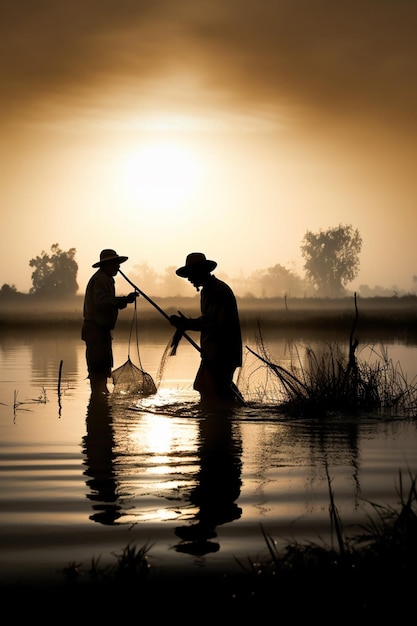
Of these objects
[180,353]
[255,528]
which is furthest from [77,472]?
[180,353]

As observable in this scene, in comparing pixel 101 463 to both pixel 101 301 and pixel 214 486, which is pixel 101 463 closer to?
pixel 214 486

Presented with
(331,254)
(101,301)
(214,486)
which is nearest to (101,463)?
(214,486)

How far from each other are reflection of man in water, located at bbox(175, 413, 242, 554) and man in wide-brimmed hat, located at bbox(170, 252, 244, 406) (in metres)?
0.70

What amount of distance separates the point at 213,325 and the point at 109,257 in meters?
3.44

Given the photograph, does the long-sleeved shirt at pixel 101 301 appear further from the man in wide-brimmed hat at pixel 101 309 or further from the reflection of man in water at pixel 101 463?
the reflection of man in water at pixel 101 463

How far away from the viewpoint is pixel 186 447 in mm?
10250

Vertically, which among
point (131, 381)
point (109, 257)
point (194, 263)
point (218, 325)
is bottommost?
point (131, 381)

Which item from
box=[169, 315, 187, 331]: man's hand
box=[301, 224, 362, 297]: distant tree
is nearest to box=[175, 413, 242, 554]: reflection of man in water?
box=[169, 315, 187, 331]: man's hand

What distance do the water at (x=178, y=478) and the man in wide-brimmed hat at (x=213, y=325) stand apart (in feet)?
1.84

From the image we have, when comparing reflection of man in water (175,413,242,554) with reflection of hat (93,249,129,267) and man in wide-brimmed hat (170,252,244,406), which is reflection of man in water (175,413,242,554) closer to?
man in wide-brimmed hat (170,252,244,406)

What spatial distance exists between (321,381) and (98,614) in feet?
29.9

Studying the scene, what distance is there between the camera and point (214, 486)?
792cm

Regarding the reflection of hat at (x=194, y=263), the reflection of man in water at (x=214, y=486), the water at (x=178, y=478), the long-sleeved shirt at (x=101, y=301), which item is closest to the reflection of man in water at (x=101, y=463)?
the water at (x=178, y=478)

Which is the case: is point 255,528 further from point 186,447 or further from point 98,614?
point 186,447
